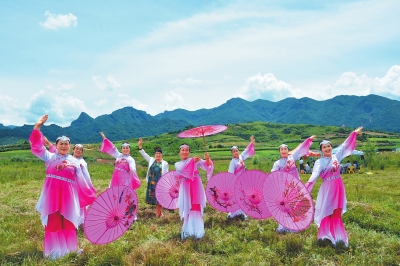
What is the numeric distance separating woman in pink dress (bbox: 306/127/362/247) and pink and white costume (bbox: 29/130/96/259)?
5.12m

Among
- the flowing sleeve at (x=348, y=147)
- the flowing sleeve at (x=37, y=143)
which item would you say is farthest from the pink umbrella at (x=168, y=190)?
the flowing sleeve at (x=348, y=147)

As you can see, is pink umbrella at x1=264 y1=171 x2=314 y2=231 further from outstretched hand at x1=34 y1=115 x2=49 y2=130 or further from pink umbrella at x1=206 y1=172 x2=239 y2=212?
outstretched hand at x1=34 y1=115 x2=49 y2=130

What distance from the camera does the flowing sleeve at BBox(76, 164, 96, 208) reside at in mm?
6344

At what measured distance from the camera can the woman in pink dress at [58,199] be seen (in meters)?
5.88

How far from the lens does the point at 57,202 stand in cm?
594

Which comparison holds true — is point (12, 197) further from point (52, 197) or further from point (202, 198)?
point (202, 198)

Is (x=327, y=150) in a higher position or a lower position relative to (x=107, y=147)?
lower

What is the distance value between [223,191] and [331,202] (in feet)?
9.60

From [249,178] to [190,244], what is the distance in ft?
7.76

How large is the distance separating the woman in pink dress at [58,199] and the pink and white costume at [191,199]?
8.27 feet

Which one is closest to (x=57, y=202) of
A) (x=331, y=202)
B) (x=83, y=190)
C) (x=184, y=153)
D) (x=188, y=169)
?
(x=83, y=190)

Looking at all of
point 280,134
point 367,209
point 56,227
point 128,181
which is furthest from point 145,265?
point 280,134

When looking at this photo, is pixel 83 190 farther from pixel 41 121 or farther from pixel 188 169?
pixel 188 169

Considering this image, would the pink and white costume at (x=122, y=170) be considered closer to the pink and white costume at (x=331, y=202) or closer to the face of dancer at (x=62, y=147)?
the face of dancer at (x=62, y=147)
